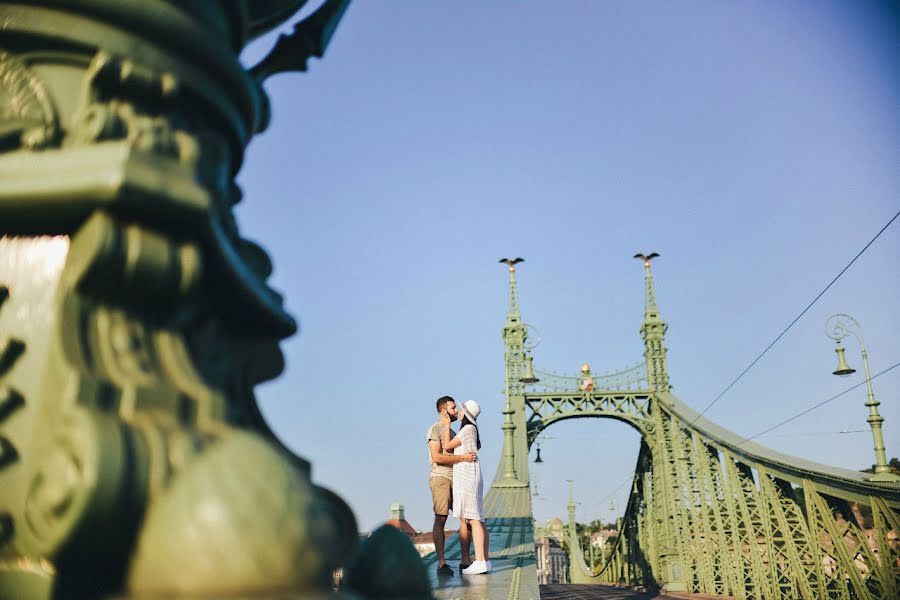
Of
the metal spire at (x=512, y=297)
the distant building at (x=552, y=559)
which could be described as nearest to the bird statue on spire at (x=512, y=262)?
the metal spire at (x=512, y=297)

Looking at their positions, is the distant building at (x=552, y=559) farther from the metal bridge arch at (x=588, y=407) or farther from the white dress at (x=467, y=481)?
the white dress at (x=467, y=481)

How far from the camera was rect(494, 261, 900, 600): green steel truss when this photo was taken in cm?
1059

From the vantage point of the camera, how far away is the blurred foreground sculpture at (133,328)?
86cm

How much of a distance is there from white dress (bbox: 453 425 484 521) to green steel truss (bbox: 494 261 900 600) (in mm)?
6023

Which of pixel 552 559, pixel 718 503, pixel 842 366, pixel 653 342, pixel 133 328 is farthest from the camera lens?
pixel 552 559

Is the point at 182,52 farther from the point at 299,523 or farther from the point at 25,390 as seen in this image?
the point at 299,523

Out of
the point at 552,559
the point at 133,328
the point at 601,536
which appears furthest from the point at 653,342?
the point at 601,536

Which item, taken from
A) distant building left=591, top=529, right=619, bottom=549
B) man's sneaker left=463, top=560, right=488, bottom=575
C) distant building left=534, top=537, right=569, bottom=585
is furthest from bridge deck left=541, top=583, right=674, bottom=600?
distant building left=591, top=529, right=619, bottom=549

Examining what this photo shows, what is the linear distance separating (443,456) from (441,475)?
0.29m

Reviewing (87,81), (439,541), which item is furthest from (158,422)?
(439,541)

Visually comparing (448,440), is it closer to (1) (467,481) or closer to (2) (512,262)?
(1) (467,481)

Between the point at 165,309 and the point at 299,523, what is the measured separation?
1.66 ft

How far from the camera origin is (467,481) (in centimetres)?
434

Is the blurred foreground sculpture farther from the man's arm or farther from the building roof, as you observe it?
the man's arm
